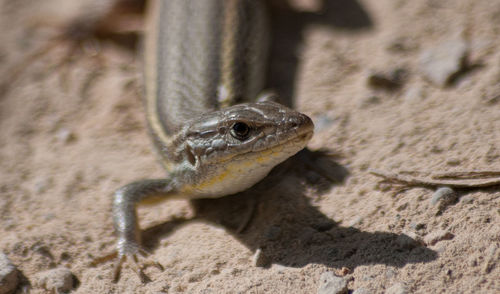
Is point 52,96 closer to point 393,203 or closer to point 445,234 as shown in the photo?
point 393,203

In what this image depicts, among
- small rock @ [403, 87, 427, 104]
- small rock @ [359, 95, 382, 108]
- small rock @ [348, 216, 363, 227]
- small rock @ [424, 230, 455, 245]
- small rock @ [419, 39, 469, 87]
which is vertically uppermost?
small rock @ [419, 39, 469, 87]

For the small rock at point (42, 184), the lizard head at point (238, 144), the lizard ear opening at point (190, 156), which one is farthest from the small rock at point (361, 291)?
the small rock at point (42, 184)

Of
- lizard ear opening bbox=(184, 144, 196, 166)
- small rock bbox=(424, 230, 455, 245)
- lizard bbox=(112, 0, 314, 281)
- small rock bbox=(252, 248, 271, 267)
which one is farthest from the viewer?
lizard ear opening bbox=(184, 144, 196, 166)

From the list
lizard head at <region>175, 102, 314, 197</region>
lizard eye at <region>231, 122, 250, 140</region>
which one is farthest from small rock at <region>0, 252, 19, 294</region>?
lizard eye at <region>231, 122, 250, 140</region>

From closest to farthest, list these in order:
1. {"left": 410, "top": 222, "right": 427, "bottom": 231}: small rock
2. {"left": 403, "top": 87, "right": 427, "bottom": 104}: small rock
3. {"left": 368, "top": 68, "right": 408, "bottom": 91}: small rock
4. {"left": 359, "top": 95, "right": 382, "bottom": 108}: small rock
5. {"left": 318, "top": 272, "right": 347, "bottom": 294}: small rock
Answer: {"left": 318, "top": 272, "right": 347, "bottom": 294}: small rock
{"left": 410, "top": 222, "right": 427, "bottom": 231}: small rock
{"left": 403, "top": 87, "right": 427, "bottom": 104}: small rock
{"left": 359, "top": 95, "right": 382, "bottom": 108}: small rock
{"left": 368, "top": 68, "right": 408, "bottom": 91}: small rock

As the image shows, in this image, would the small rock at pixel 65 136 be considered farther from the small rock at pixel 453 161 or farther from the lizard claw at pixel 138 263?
the small rock at pixel 453 161

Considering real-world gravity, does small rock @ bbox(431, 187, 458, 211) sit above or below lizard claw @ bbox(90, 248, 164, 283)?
above

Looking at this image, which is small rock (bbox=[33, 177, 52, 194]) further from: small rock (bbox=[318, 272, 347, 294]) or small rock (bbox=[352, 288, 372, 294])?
small rock (bbox=[352, 288, 372, 294])
